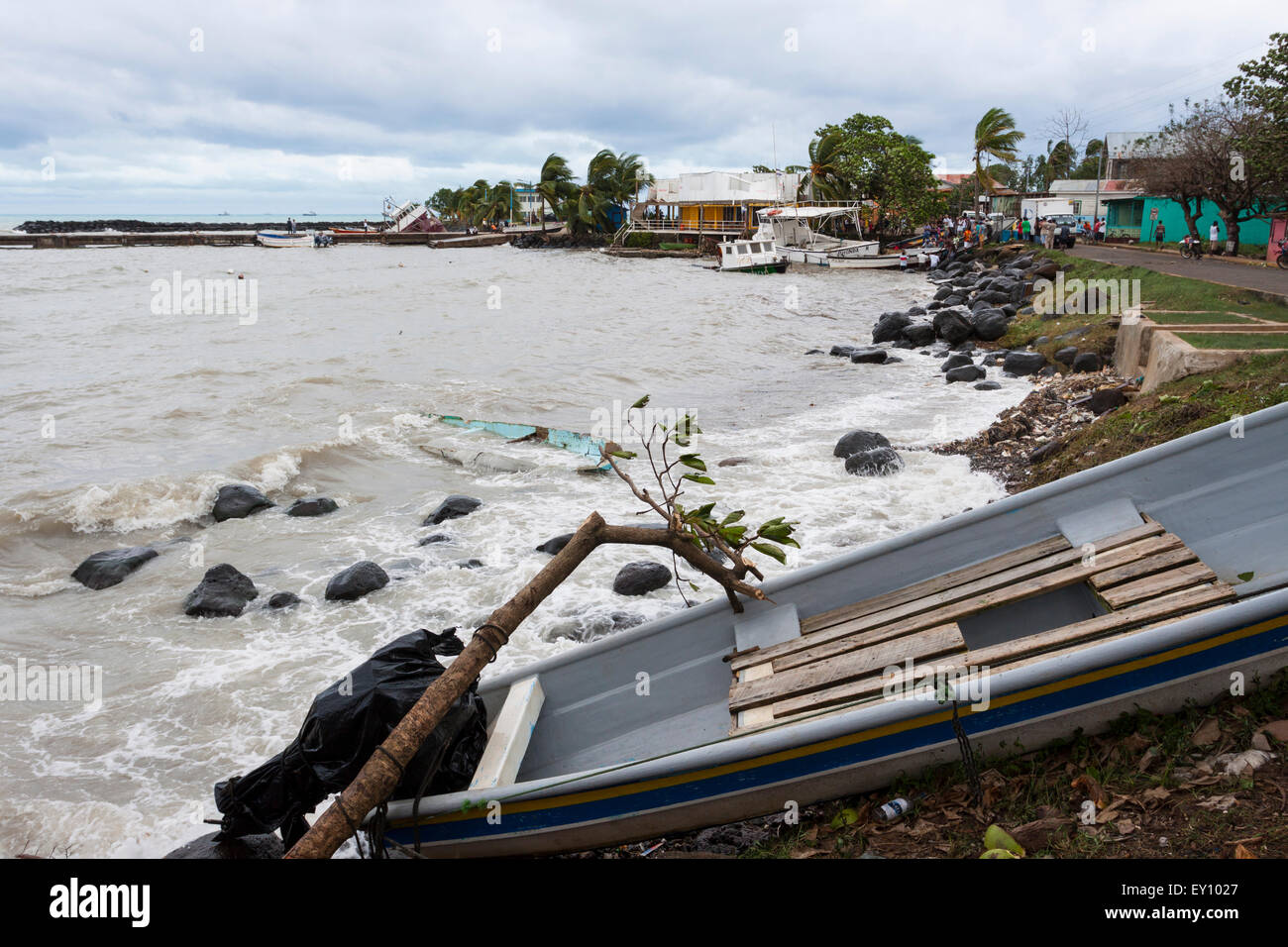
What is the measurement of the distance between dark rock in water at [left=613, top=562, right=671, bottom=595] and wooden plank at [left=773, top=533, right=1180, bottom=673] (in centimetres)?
317

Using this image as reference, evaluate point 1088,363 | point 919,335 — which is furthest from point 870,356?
point 1088,363

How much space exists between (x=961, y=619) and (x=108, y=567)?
7945 millimetres

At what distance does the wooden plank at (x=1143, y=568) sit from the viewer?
4.04m

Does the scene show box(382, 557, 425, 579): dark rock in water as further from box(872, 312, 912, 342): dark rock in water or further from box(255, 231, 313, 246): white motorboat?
box(255, 231, 313, 246): white motorboat

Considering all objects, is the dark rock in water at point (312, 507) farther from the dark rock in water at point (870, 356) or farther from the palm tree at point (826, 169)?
the palm tree at point (826, 169)

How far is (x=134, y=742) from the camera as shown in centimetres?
564

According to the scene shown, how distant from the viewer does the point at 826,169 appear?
58312 millimetres

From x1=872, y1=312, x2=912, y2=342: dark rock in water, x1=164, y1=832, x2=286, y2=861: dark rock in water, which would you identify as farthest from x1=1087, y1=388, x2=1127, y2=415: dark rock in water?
x1=872, y1=312, x2=912, y2=342: dark rock in water

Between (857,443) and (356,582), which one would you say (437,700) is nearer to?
(356,582)

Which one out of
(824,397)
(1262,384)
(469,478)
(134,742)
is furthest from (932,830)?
(824,397)

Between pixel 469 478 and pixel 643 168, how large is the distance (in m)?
68.9

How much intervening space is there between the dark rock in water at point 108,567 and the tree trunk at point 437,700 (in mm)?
6240

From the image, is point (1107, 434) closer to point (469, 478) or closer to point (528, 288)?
point (469, 478)

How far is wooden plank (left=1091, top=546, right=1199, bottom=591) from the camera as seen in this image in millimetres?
4043
